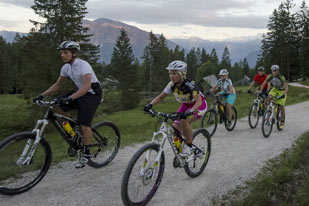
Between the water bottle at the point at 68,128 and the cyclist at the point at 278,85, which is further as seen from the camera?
the cyclist at the point at 278,85

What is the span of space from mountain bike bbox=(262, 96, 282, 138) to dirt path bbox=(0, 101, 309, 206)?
3.92ft

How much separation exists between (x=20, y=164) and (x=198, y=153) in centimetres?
329

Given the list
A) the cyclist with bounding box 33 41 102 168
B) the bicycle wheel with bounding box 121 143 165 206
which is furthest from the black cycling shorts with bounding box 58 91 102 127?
the bicycle wheel with bounding box 121 143 165 206

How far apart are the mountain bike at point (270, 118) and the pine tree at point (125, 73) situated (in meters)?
42.9

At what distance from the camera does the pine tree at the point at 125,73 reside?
2047 inches

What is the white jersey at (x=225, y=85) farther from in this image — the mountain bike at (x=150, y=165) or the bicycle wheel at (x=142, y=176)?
the bicycle wheel at (x=142, y=176)

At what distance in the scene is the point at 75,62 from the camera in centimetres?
495

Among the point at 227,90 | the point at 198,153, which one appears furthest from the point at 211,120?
the point at 198,153

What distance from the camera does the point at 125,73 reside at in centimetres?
5238

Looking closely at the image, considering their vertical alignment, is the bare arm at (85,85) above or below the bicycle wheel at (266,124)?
above

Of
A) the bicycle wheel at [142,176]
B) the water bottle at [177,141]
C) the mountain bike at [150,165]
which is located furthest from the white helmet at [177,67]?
the bicycle wheel at [142,176]

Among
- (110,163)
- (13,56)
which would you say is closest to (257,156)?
(110,163)

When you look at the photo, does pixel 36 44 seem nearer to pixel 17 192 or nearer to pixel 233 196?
pixel 17 192

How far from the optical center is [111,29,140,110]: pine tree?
52.0m
